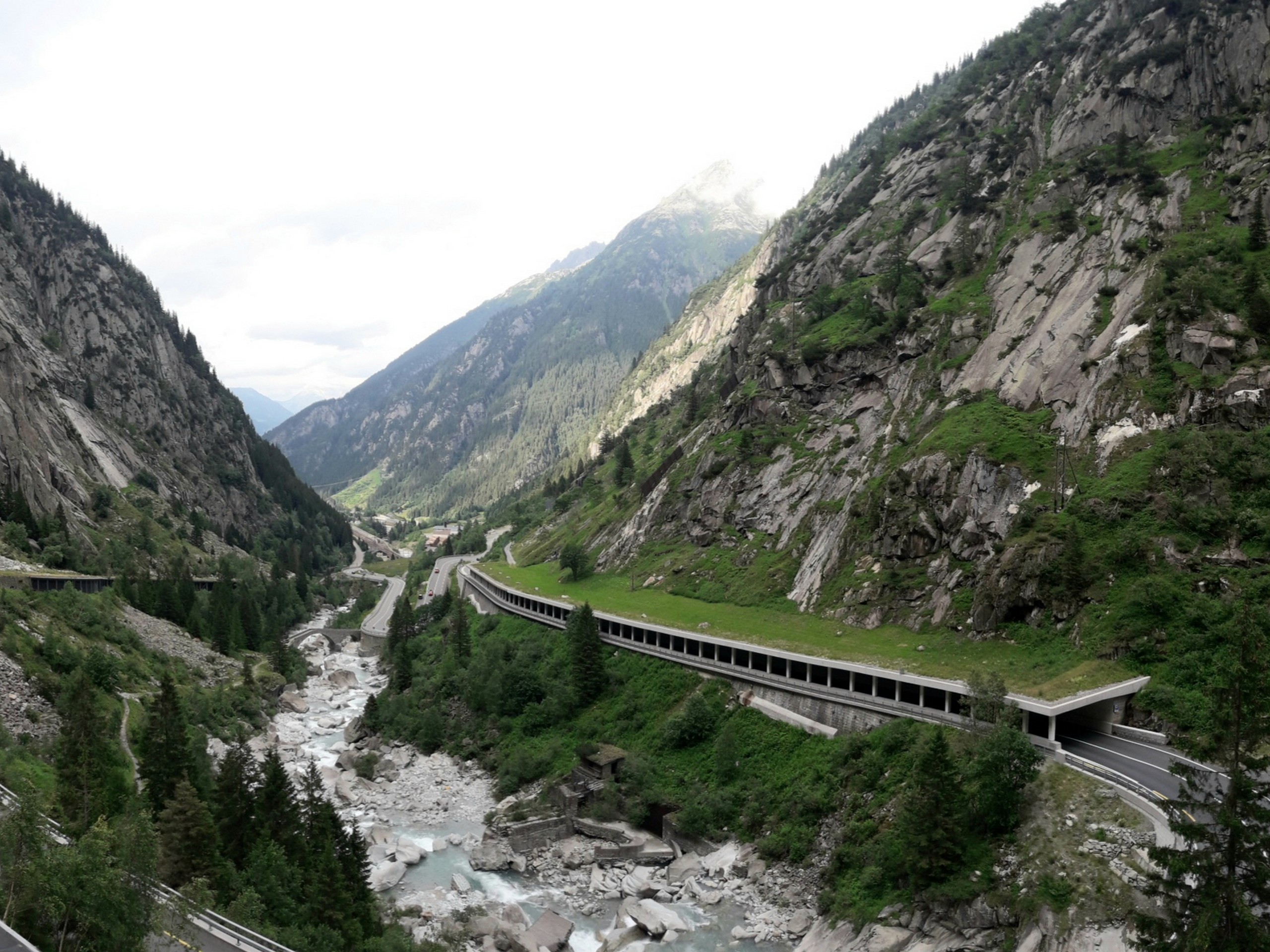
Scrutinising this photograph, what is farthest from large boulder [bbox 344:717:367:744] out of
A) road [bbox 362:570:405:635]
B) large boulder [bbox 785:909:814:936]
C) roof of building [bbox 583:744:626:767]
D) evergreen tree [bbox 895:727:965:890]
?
evergreen tree [bbox 895:727:965:890]

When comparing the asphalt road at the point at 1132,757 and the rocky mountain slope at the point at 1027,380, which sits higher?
the rocky mountain slope at the point at 1027,380

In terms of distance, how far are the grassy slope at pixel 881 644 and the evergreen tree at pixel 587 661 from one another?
4.99m

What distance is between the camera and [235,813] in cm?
3803

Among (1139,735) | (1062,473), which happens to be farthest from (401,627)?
(1139,735)

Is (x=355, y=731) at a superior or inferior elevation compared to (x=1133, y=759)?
inferior

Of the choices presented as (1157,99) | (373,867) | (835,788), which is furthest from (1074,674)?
(1157,99)

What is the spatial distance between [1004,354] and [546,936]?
5902cm

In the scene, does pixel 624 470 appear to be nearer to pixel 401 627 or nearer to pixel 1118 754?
pixel 401 627

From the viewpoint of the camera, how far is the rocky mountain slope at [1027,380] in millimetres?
48656

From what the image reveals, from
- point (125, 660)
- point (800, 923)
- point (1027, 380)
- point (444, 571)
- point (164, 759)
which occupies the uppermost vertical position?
point (1027, 380)

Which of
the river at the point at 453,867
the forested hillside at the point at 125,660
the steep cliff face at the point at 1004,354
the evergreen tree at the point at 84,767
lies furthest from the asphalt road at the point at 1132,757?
the evergreen tree at the point at 84,767

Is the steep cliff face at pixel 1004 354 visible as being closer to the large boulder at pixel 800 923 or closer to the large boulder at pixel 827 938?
the large boulder at pixel 800 923

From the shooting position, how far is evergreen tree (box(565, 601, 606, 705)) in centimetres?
→ 6500

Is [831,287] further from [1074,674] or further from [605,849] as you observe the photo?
[605,849]
